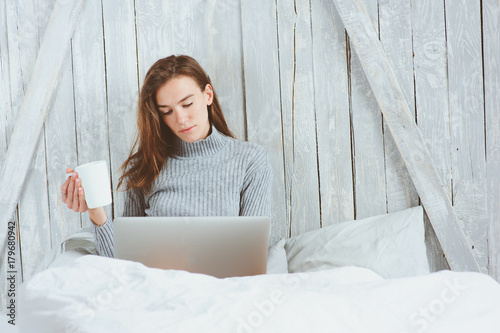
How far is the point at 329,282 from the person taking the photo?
80cm

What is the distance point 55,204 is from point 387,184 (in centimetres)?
120

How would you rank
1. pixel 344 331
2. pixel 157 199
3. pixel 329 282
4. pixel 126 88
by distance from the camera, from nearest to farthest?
pixel 344 331 → pixel 329 282 → pixel 157 199 → pixel 126 88

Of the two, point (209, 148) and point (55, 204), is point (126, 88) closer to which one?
point (209, 148)

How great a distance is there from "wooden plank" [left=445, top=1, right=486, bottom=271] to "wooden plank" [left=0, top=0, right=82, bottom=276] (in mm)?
1332

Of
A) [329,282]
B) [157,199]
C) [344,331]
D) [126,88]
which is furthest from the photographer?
[126,88]

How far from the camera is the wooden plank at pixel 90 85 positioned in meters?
1.61

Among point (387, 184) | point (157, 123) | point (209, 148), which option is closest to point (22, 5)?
point (157, 123)

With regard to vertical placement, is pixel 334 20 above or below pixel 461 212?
above

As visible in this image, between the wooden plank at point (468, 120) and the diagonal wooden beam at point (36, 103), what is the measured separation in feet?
4.36

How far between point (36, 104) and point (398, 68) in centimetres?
129

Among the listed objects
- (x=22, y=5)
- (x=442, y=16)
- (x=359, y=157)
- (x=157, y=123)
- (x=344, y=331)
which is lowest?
(x=344, y=331)

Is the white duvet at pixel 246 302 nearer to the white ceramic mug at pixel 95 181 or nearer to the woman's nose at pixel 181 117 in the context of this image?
the white ceramic mug at pixel 95 181

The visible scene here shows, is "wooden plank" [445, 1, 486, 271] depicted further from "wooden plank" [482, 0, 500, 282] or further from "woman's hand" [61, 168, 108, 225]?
"woman's hand" [61, 168, 108, 225]

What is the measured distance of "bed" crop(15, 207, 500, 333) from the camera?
2.17ft
